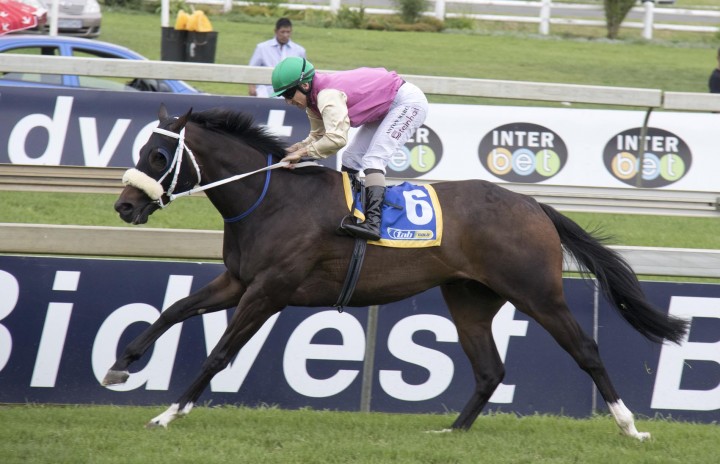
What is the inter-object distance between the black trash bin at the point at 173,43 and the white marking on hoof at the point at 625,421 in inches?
430

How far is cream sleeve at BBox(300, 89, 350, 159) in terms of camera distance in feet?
17.7

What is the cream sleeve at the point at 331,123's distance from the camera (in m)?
5.38

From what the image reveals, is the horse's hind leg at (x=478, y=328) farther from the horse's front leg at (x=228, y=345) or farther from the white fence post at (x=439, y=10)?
the white fence post at (x=439, y=10)

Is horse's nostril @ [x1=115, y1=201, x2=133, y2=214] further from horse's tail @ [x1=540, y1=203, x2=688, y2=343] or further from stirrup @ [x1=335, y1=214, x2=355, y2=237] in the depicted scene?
horse's tail @ [x1=540, y1=203, x2=688, y2=343]

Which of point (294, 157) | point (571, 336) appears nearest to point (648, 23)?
point (571, 336)

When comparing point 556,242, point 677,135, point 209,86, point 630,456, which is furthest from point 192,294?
point 209,86

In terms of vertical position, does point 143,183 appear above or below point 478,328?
above

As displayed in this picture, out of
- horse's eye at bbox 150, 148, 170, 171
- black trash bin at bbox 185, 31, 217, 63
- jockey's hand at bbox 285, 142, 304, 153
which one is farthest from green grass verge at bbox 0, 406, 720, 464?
black trash bin at bbox 185, 31, 217, 63

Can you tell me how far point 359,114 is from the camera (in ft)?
18.8

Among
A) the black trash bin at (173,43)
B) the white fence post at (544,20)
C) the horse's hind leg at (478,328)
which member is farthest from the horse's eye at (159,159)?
the white fence post at (544,20)

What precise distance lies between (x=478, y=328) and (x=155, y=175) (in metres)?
1.95

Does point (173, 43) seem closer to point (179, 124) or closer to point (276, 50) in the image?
point (276, 50)

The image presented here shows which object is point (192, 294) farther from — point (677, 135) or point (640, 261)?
point (677, 135)

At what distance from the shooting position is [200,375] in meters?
5.27
